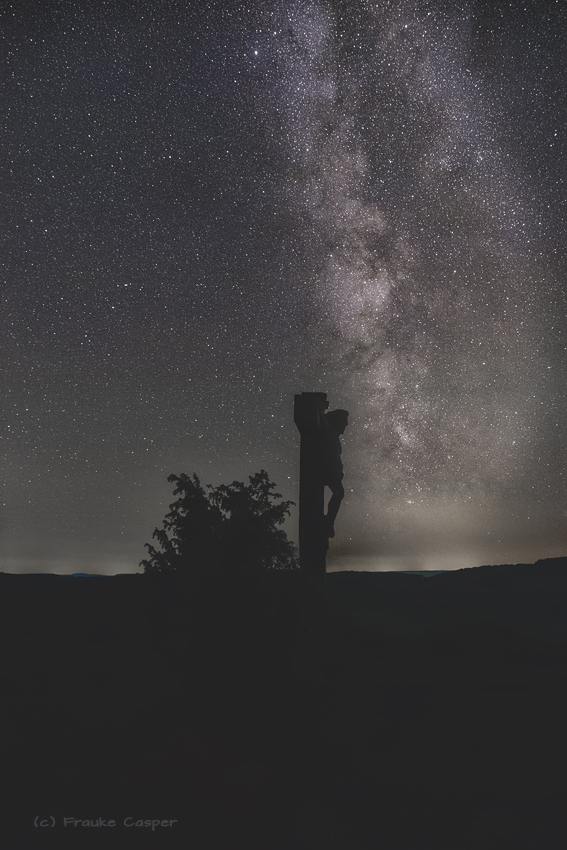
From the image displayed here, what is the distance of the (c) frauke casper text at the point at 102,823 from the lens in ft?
18.2

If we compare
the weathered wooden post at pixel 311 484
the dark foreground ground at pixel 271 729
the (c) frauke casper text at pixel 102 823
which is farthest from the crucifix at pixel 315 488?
the (c) frauke casper text at pixel 102 823

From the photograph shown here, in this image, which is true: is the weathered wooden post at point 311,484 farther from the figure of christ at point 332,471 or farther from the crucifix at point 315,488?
the figure of christ at point 332,471

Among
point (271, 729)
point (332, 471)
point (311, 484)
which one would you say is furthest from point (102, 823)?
point (332, 471)

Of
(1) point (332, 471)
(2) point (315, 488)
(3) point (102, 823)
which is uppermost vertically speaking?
(1) point (332, 471)

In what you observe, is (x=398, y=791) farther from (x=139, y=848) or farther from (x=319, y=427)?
(x=319, y=427)

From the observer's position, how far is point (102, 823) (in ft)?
18.4

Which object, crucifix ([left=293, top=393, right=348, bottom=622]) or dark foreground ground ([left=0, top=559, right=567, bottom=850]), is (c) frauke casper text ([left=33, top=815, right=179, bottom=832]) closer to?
dark foreground ground ([left=0, top=559, right=567, bottom=850])

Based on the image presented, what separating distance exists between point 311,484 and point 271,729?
4857 millimetres

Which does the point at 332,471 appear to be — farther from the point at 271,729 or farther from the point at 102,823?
the point at 102,823

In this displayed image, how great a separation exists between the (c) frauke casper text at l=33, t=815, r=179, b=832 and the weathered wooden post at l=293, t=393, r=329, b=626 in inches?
260

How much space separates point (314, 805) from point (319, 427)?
24.1 ft

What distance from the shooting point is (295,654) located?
37.4 ft

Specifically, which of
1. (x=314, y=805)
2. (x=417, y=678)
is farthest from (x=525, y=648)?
(x=314, y=805)

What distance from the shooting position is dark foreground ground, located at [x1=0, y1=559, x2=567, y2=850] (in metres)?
5.71
